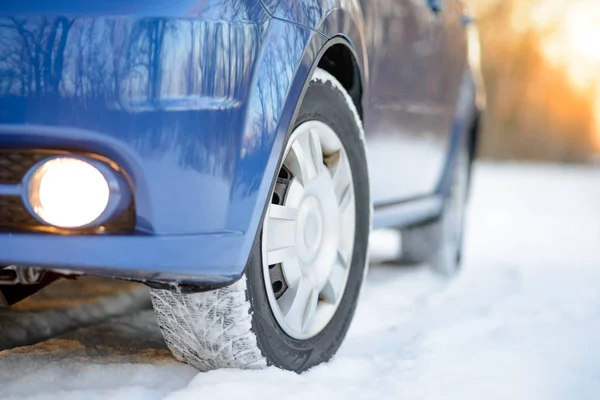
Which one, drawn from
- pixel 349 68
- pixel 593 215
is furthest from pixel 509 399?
pixel 593 215

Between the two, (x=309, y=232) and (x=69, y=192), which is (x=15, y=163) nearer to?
(x=69, y=192)

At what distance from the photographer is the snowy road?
6.56 ft

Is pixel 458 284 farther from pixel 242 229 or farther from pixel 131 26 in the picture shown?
pixel 131 26

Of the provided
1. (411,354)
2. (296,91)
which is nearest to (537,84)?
(411,354)

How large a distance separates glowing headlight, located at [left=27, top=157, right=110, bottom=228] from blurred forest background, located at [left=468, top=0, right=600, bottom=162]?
83.0 ft

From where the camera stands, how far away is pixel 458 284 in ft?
13.7

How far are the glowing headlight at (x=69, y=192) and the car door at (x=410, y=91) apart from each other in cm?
114

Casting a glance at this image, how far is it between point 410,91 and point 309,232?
1.10 metres

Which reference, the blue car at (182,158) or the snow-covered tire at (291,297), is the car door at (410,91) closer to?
the snow-covered tire at (291,297)

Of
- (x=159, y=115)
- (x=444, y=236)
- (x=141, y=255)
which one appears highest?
(x=159, y=115)

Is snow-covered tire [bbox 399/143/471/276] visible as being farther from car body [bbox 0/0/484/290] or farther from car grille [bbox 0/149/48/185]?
car grille [bbox 0/149/48/185]

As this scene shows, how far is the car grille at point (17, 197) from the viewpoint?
1.69 metres

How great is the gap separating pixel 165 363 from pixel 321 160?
677 millimetres

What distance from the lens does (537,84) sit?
26.8 metres
